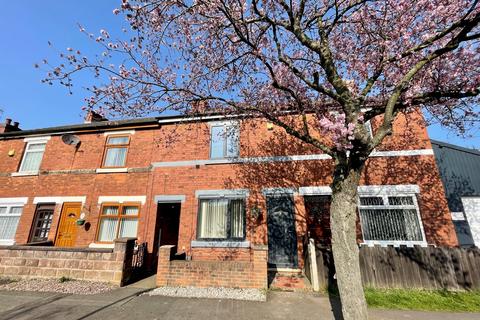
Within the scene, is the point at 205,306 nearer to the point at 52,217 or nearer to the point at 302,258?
the point at 302,258

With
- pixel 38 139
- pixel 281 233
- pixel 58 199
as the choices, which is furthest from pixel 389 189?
pixel 38 139

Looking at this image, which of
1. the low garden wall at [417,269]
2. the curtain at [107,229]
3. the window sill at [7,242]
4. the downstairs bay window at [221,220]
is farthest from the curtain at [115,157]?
the low garden wall at [417,269]

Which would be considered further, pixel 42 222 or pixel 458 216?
pixel 42 222

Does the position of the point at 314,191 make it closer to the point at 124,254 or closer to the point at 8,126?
the point at 124,254

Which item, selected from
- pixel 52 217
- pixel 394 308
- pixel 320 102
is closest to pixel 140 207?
pixel 52 217

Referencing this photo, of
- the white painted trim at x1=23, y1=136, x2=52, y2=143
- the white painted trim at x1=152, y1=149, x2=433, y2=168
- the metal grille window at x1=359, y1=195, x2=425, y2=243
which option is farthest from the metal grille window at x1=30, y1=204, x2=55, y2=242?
the metal grille window at x1=359, y1=195, x2=425, y2=243

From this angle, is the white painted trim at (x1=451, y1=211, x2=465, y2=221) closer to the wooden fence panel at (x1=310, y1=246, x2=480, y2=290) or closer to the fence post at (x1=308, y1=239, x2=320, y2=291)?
the wooden fence panel at (x1=310, y1=246, x2=480, y2=290)

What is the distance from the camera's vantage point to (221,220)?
980 centimetres

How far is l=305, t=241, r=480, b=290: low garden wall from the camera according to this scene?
6691 mm

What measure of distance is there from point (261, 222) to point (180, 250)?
363 cm

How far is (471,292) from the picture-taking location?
254 inches

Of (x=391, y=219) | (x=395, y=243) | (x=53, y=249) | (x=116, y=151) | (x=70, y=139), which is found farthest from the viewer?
(x=116, y=151)

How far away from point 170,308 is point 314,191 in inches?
257

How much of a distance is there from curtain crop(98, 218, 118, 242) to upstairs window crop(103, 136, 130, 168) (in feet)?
8.94
